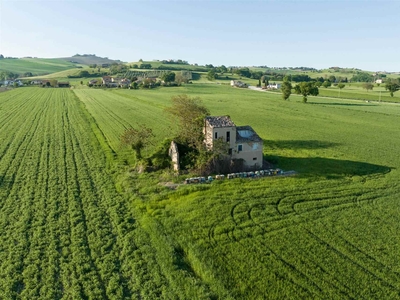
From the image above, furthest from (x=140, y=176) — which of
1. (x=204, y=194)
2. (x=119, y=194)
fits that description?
(x=204, y=194)

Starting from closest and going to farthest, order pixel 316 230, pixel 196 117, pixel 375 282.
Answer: pixel 375 282 → pixel 316 230 → pixel 196 117

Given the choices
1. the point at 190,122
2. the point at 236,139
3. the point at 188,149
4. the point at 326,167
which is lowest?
the point at 326,167

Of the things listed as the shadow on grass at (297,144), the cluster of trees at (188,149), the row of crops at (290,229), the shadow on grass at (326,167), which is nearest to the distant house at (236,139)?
the cluster of trees at (188,149)

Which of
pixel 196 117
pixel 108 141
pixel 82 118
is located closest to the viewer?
pixel 196 117

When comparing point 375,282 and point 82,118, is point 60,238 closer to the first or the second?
point 375,282

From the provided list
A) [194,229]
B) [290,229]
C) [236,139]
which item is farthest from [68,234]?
[236,139]

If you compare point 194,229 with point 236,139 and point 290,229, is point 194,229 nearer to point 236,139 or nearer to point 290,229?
point 290,229
